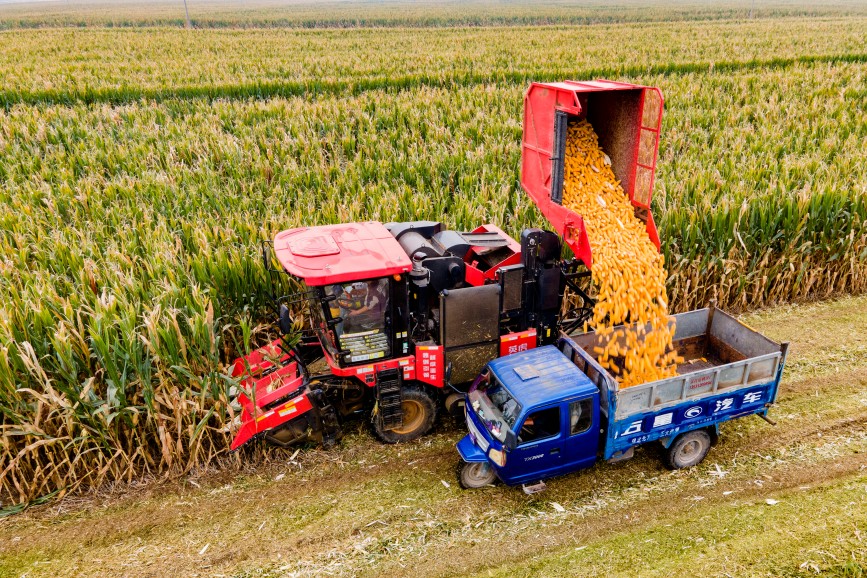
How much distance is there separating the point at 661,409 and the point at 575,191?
2527 mm

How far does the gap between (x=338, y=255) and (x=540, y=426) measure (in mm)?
2513

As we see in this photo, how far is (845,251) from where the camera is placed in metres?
9.15

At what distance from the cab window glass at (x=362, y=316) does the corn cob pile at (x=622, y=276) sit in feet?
7.22

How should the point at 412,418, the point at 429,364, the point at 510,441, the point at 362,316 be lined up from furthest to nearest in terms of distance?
the point at 412,418
the point at 429,364
the point at 362,316
the point at 510,441

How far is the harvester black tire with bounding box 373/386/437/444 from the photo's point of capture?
6438mm

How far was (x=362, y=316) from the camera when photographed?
5.97m

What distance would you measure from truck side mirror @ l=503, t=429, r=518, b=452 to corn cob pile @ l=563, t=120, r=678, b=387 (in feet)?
5.23

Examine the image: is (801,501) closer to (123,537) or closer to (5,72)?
(123,537)

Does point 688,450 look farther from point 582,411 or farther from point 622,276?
point 622,276

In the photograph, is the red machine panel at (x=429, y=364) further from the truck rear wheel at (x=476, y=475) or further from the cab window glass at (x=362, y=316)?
the truck rear wheel at (x=476, y=475)

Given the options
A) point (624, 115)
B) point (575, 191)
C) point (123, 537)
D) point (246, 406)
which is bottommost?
point (123, 537)

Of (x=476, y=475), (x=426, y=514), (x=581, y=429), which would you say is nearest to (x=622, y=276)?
(x=581, y=429)

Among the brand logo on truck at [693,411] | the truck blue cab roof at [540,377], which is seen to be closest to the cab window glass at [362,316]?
the truck blue cab roof at [540,377]

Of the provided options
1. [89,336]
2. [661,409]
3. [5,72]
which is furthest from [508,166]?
[5,72]
